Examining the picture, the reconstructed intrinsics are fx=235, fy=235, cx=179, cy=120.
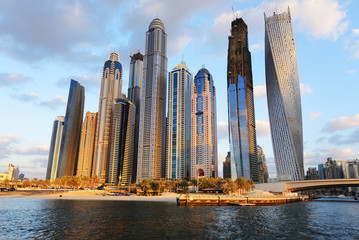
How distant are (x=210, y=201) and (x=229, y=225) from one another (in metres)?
70.5

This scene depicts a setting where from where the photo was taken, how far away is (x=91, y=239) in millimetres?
45406

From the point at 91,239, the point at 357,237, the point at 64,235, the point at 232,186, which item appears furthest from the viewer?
the point at 232,186

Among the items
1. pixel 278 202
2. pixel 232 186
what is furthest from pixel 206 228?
pixel 232 186

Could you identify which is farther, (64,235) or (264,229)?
(264,229)

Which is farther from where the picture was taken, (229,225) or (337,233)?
(229,225)

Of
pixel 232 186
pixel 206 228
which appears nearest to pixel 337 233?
pixel 206 228

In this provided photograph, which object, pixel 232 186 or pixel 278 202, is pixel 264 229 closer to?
pixel 278 202

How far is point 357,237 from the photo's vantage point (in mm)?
A: 52125

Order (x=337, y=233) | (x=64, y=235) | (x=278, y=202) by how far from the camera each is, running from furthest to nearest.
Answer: (x=278, y=202)
(x=337, y=233)
(x=64, y=235)

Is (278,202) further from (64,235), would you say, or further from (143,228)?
(64,235)

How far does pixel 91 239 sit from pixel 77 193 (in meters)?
170

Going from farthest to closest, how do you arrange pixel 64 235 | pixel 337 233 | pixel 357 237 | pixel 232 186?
1. pixel 232 186
2. pixel 337 233
3. pixel 357 237
4. pixel 64 235

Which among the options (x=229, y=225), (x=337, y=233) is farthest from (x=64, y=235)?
(x=337, y=233)

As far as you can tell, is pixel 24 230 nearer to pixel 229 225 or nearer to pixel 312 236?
pixel 229 225
